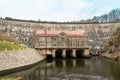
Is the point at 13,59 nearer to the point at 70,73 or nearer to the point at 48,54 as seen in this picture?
the point at 70,73

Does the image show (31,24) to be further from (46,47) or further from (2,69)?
(2,69)

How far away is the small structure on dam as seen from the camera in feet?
375

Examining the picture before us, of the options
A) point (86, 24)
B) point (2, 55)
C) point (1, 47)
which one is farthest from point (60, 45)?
point (86, 24)

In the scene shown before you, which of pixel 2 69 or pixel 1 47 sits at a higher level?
pixel 1 47

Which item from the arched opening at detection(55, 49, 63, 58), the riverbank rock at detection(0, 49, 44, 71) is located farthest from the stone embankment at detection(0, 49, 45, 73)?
the arched opening at detection(55, 49, 63, 58)

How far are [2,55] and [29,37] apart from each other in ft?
330

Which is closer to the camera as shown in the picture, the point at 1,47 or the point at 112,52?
the point at 1,47

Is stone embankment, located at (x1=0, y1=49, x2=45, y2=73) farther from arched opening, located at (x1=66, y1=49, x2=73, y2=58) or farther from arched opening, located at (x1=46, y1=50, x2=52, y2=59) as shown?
arched opening, located at (x1=66, y1=49, x2=73, y2=58)

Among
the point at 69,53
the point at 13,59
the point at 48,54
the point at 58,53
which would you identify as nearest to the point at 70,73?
the point at 13,59

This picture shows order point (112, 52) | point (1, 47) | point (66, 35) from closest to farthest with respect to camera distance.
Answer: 1. point (1, 47)
2. point (112, 52)
3. point (66, 35)

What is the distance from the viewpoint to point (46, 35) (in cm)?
11750

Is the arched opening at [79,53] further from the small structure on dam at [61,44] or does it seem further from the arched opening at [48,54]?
the arched opening at [48,54]

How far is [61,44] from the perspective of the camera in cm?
11881

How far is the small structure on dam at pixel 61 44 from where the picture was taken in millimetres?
114438
